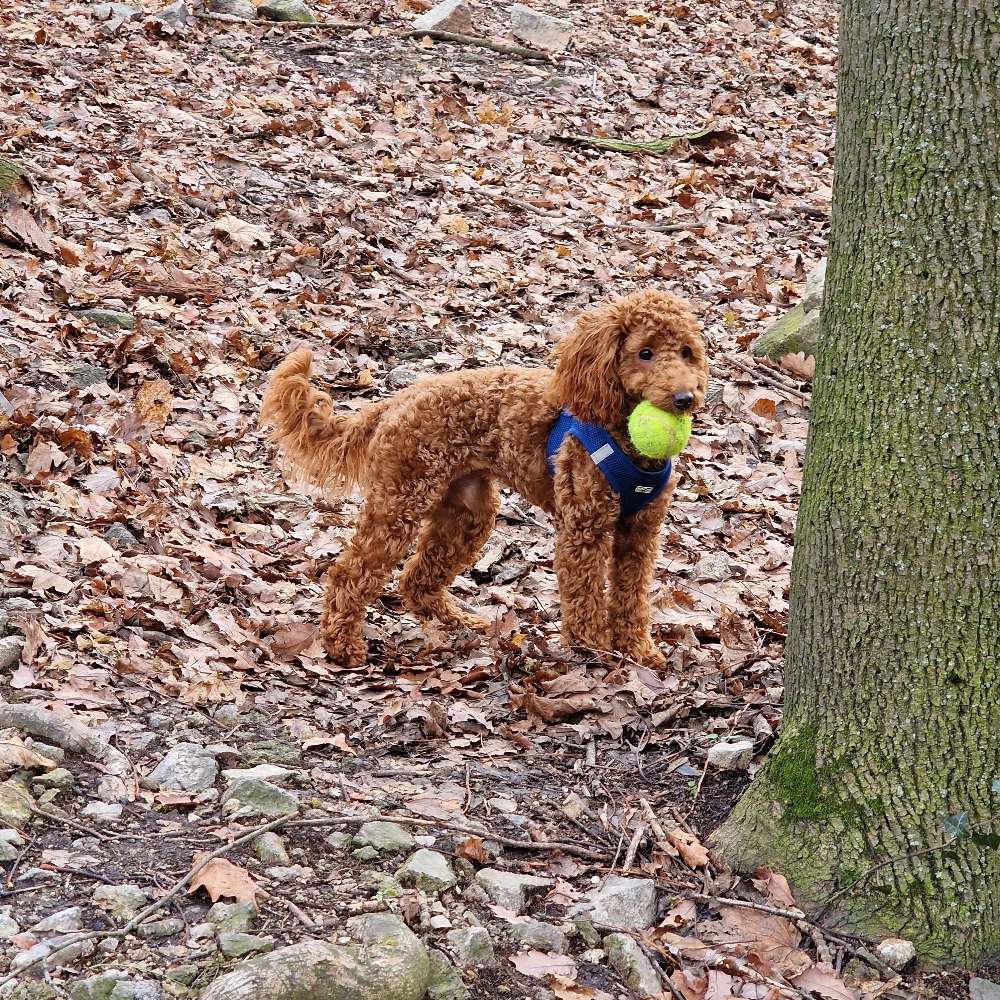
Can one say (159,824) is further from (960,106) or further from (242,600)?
(960,106)

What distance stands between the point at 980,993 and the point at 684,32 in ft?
52.5

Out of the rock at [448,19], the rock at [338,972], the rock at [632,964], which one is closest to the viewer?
the rock at [338,972]

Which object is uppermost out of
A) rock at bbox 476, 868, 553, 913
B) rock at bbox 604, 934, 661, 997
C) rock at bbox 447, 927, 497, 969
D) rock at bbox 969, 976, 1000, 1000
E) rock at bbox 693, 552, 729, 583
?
rock at bbox 447, 927, 497, 969

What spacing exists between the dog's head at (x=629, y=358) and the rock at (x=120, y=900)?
326cm

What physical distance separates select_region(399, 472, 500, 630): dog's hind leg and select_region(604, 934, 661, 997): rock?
3148 millimetres

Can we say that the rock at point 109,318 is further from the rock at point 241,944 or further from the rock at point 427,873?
the rock at point 241,944

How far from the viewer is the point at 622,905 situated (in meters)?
3.91

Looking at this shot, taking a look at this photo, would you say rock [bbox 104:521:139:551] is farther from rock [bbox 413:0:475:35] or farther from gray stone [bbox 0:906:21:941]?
rock [bbox 413:0:475:35]

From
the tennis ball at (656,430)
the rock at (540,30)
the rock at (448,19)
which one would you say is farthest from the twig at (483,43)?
the tennis ball at (656,430)

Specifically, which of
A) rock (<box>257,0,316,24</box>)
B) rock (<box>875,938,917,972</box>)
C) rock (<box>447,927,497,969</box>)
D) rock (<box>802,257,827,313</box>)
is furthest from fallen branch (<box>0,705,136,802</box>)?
rock (<box>257,0,316,24</box>)

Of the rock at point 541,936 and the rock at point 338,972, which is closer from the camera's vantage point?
the rock at point 338,972

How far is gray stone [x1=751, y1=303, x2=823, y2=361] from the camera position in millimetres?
9453

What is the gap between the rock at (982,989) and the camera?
371cm

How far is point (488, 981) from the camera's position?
3518mm
